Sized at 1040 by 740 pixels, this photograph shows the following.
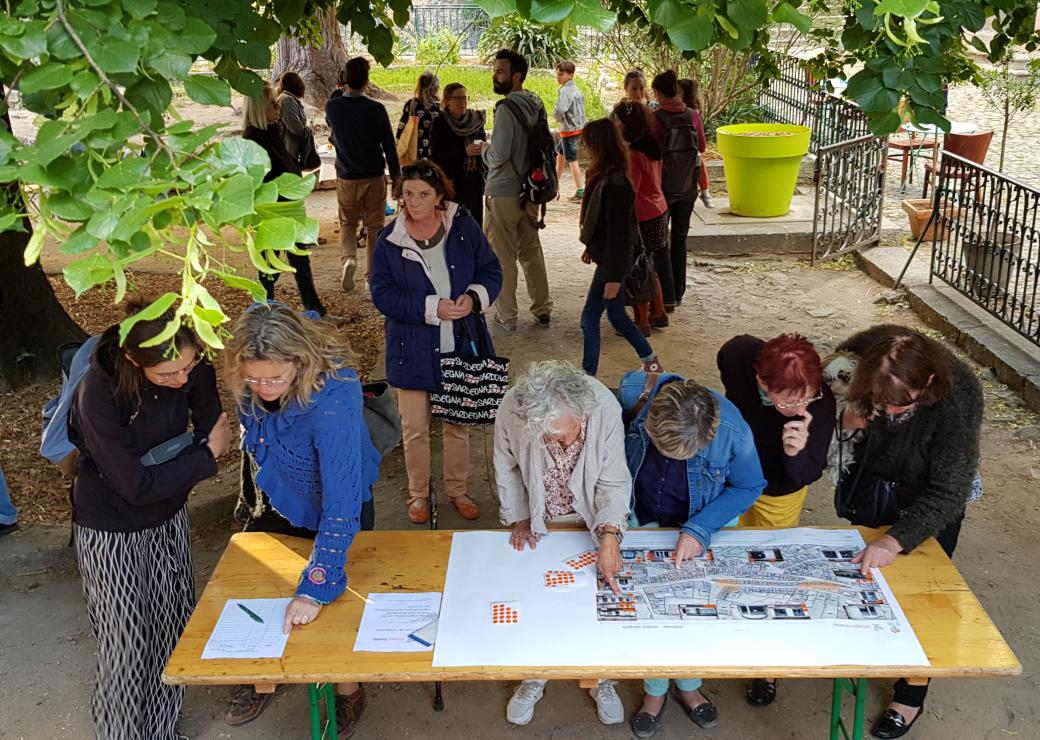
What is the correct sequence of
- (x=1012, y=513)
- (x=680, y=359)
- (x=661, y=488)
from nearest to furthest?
(x=661, y=488) → (x=1012, y=513) → (x=680, y=359)

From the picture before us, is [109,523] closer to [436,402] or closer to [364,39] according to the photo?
[436,402]

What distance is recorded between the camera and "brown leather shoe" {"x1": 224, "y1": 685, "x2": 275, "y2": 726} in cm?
369

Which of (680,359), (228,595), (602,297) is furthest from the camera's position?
(680,359)

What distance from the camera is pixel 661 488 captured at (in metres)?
3.43

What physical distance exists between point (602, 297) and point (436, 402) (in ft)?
5.95

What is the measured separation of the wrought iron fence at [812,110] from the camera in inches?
406

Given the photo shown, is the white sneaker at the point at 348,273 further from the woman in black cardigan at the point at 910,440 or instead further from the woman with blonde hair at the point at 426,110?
the woman in black cardigan at the point at 910,440

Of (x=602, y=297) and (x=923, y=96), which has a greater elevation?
(x=923, y=96)

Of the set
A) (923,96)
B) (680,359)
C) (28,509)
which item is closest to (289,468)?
(923,96)

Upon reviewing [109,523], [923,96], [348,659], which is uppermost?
[923,96]

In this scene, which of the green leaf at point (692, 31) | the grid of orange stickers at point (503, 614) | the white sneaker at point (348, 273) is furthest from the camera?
the white sneaker at point (348, 273)

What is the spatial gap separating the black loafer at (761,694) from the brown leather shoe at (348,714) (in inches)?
58.1

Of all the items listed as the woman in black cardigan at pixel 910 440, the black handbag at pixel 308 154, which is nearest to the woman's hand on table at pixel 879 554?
the woman in black cardigan at pixel 910 440

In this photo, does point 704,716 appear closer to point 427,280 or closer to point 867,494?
point 867,494
